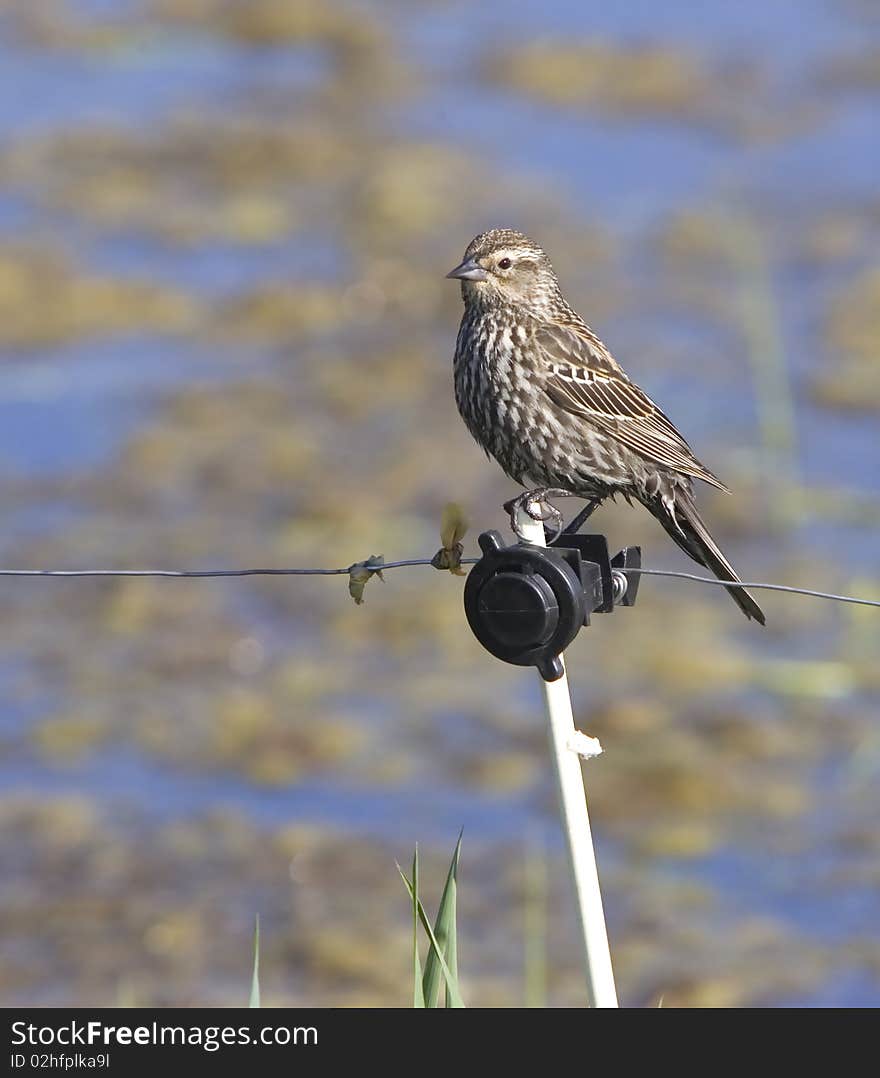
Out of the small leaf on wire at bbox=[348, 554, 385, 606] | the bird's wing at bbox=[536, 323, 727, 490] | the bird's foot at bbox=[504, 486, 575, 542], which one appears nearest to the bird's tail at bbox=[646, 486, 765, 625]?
the bird's wing at bbox=[536, 323, 727, 490]

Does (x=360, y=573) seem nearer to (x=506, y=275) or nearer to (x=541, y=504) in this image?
(x=541, y=504)

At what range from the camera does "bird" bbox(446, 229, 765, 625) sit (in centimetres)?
541

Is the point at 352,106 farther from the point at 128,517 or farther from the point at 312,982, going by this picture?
the point at 312,982

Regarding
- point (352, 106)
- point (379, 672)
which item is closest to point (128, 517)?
point (379, 672)

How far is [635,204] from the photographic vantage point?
12625 mm

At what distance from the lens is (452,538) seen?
3912 millimetres

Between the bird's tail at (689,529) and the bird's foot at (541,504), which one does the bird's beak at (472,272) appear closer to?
the bird's foot at (541,504)

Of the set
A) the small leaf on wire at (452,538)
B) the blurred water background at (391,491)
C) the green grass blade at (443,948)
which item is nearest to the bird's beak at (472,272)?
the blurred water background at (391,491)

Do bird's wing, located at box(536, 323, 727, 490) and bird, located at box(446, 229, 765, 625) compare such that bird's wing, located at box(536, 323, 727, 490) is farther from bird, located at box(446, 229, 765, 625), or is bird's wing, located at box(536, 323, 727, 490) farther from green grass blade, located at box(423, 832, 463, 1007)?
green grass blade, located at box(423, 832, 463, 1007)

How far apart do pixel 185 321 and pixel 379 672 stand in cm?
314

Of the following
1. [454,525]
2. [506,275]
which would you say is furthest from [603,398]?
[454,525]

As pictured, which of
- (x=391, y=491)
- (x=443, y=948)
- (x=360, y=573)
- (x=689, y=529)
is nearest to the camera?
(x=443, y=948)

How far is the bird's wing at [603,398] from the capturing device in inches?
216

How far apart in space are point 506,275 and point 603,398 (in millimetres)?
439
